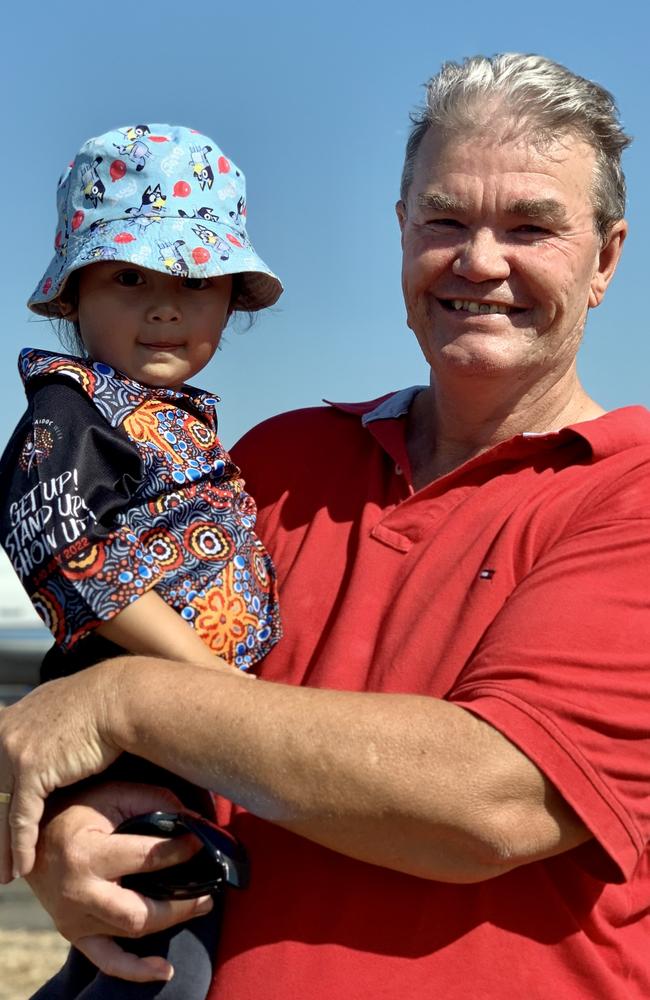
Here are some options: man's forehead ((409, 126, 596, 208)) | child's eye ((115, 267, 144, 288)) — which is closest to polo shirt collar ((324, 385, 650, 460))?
man's forehead ((409, 126, 596, 208))

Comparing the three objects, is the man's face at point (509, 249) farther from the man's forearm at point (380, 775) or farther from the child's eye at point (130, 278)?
the man's forearm at point (380, 775)

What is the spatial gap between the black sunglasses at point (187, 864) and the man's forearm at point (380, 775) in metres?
0.14

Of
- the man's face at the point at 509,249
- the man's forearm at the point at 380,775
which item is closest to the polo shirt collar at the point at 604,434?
the man's face at the point at 509,249

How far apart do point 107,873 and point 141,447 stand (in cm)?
83

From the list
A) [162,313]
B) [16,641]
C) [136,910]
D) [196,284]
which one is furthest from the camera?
[16,641]

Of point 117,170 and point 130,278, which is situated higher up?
point 117,170

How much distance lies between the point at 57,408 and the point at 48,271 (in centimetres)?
53

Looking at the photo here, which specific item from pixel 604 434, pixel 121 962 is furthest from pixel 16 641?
pixel 604 434

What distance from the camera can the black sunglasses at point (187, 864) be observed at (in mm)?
2359

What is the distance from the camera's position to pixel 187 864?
2412 millimetres

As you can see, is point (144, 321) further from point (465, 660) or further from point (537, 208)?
point (465, 660)

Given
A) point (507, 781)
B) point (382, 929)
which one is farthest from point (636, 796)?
point (382, 929)

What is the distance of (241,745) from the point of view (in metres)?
2.22

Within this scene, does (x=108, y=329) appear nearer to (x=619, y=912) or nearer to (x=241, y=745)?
(x=241, y=745)
